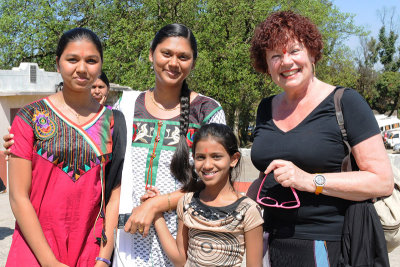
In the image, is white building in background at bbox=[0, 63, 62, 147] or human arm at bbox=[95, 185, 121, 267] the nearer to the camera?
human arm at bbox=[95, 185, 121, 267]

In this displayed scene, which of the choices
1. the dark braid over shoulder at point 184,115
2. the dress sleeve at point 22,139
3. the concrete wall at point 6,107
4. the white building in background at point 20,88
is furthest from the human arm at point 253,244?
the concrete wall at point 6,107

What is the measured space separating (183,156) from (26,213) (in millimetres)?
863

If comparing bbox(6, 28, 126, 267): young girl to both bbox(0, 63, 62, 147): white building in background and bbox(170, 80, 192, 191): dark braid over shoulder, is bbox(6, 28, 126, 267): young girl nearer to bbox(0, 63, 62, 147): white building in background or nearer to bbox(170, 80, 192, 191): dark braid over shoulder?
bbox(170, 80, 192, 191): dark braid over shoulder

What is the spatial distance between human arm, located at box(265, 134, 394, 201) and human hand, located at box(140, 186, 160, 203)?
2.31 ft

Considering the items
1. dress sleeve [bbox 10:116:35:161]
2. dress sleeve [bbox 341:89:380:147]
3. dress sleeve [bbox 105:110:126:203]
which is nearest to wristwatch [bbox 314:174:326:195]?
dress sleeve [bbox 341:89:380:147]

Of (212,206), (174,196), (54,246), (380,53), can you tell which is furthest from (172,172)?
(380,53)

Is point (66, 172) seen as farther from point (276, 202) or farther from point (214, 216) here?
point (276, 202)

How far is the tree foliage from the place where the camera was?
70.5 ft

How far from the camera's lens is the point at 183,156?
258 cm

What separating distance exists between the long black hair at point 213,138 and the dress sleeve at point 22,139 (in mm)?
856

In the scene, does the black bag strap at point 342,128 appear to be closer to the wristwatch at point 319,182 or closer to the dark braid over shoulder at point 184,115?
the wristwatch at point 319,182

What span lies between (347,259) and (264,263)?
511 millimetres

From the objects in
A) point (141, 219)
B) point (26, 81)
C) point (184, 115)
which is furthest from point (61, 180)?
point (26, 81)

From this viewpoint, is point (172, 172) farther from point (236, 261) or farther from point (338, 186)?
point (338, 186)
